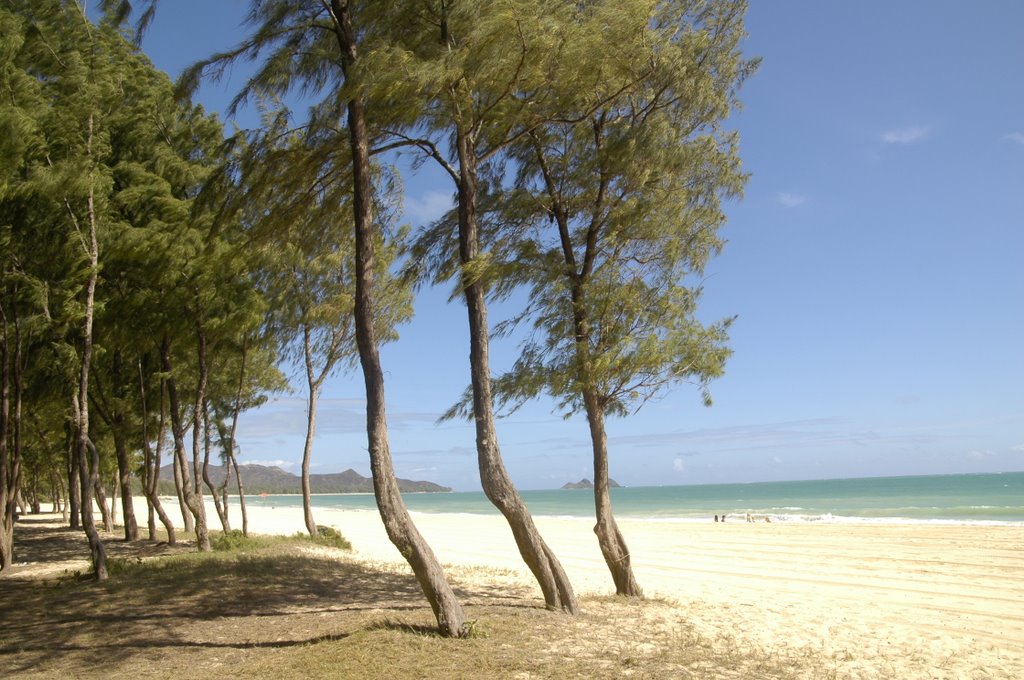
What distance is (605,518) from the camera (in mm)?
9008

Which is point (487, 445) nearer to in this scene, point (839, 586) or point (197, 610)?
point (197, 610)

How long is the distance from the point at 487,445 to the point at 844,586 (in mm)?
7469

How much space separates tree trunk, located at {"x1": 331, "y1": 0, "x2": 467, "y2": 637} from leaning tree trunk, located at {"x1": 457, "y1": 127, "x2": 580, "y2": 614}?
988mm

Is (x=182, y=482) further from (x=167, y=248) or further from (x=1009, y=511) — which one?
(x=1009, y=511)

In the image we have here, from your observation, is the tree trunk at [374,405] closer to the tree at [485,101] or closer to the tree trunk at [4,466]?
the tree at [485,101]

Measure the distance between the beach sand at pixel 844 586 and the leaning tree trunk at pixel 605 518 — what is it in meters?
0.79

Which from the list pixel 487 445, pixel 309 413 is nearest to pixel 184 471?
pixel 309 413

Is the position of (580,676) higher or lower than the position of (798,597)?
higher

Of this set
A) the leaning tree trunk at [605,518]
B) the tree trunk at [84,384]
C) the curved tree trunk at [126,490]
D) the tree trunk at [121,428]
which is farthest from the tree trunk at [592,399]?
the curved tree trunk at [126,490]

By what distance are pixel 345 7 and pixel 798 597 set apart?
973 cm

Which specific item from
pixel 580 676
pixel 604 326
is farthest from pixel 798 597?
pixel 580 676

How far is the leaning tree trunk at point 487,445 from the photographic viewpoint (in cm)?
734

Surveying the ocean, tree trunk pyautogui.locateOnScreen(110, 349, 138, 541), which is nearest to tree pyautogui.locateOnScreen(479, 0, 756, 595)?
tree trunk pyautogui.locateOnScreen(110, 349, 138, 541)

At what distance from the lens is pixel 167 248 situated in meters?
11.6
